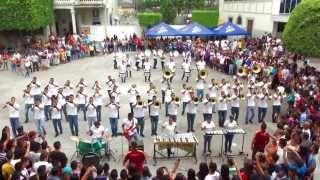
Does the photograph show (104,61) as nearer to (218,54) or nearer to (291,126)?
(218,54)

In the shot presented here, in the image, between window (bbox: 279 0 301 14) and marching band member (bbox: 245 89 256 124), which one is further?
window (bbox: 279 0 301 14)

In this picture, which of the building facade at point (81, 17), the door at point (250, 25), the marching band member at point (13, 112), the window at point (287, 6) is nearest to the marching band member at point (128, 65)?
the marching band member at point (13, 112)

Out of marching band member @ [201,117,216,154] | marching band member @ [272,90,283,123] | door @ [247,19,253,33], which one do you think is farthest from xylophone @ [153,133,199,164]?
door @ [247,19,253,33]

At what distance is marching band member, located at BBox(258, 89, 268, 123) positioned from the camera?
15.1 meters

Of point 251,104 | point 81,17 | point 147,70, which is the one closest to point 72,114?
point 251,104

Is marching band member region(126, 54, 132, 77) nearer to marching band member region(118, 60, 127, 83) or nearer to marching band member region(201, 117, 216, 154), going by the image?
marching band member region(118, 60, 127, 83)

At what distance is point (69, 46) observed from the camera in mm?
29406

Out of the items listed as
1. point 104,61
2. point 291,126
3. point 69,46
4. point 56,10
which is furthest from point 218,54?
point 56,10

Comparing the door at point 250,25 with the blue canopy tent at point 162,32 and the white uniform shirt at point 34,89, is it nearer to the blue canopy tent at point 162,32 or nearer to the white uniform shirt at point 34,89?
the blue canopy tent at point 162,32

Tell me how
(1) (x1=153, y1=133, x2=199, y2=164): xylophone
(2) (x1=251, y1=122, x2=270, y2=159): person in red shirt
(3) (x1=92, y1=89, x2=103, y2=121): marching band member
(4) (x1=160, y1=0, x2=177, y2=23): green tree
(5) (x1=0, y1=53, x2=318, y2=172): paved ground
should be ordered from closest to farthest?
(2) (x1=251, y1=122, x2=270, y2=159): person in red shirt
(1) (x1=153, y1=133, x2=199, y2=164): xylophone
(5) (x1=0, y1=53, x2=318, y2=172): paved ground
(3) (x1=92, y1=89, x2=103, y2=121): marching band member
(4) (x1=160, y1=0, x2=177, y2=23): green tree

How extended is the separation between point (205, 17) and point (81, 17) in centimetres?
1491

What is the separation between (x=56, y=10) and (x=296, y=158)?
34.6m

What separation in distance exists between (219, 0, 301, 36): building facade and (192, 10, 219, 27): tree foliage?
2170 millimetres

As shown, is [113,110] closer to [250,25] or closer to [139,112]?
[139,112]
